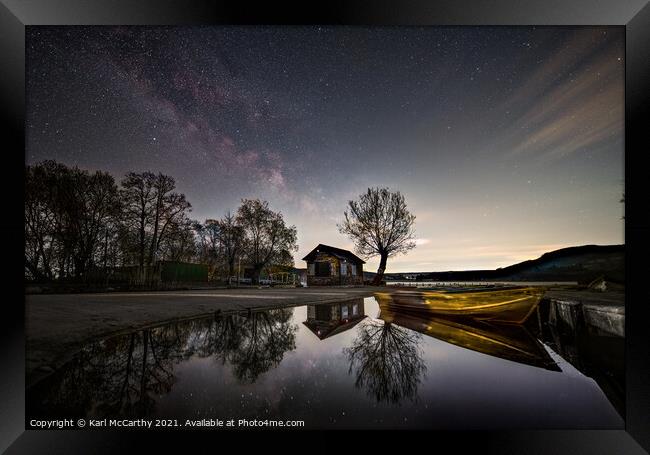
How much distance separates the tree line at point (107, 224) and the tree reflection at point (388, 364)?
11.7 feet

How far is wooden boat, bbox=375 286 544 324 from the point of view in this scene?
5.94m

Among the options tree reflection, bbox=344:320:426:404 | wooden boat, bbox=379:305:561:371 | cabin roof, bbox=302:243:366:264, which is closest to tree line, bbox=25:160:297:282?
tree reflection, bbox=344:320:426:404

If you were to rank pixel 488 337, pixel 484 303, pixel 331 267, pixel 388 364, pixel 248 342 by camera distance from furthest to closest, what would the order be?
pixel 331 267
pixel 484 303
pixel 488 337
pixel 248 342
pixel 388 364

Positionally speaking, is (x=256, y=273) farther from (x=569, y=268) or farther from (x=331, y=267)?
(x=569, y=268)

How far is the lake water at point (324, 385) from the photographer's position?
2812mm

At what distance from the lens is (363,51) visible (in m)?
4.31

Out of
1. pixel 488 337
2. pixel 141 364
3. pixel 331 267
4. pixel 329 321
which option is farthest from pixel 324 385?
pixel 331 267

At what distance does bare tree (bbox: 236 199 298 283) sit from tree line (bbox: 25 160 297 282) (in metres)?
0.05

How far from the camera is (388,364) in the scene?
3.88 metres

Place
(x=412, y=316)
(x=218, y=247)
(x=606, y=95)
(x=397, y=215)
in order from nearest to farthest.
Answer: (x=606, y=95)
(x=397, y=215)
(x=412, y=316)
(x=218, y=247)
